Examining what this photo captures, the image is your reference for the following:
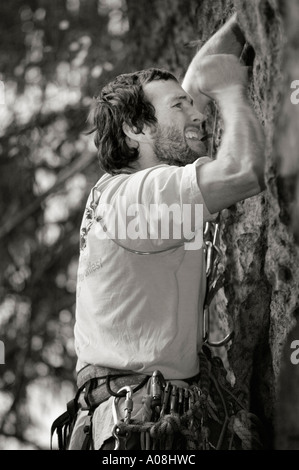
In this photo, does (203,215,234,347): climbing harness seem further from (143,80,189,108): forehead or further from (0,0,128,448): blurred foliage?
(0,0,128,448): blurred foliage

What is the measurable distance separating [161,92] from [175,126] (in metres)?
0.12

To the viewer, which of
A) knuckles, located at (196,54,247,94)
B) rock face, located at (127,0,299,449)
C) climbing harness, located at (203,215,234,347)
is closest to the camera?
rock face, located at (127,0,299,449)

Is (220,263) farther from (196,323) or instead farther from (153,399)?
(153,399)

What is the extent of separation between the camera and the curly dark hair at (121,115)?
2426 mm

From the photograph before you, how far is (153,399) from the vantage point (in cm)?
205

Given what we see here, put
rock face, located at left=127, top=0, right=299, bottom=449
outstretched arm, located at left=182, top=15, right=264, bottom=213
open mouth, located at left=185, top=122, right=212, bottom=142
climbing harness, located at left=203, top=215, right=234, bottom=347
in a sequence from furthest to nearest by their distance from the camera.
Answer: open mouth, located at left=185, top=122, right=212, bottom=142
climbing harness, located at left=203, top=215, right=234, bottom=347
outstretched arm, located at left=182, top=15, right=264, bottom=213
rock face, located at left=127, top=0, right=299, bottom=449

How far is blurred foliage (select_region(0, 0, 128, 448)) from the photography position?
13.1ft

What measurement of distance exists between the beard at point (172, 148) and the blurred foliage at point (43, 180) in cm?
163

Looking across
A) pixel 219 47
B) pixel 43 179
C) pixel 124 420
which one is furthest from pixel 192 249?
pixel 43 179

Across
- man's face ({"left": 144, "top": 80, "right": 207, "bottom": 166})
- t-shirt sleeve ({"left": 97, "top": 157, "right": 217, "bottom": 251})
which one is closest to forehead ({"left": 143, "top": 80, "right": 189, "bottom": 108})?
man's face ({"left": 144, "top": 80, "right": 207, "bottom": 166})

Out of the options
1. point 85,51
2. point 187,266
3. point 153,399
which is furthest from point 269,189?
point 85,51

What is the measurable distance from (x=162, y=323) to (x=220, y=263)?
527 millimetres

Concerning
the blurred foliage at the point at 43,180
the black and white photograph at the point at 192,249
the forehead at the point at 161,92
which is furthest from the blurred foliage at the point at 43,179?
the forehead at the point at 161,92
